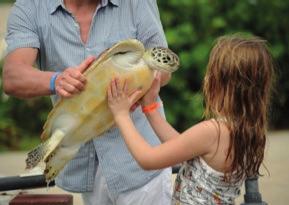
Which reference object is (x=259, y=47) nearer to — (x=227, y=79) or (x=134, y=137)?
(x=227, y=79)

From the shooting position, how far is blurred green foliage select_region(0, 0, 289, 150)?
6871mm

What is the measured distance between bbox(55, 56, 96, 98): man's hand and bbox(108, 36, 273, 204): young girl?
0.10 m

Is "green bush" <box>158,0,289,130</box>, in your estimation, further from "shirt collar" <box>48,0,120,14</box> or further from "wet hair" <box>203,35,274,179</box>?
"wet hair" <box>203,35,274,179</box>

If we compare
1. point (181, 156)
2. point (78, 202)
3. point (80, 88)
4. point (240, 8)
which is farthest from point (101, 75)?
point (240, 8)

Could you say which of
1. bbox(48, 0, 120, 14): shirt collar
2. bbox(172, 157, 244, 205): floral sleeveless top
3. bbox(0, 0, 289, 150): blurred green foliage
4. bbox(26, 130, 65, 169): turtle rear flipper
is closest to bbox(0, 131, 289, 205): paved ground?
bbox(0, 0, 289, 150): blurred green foliage

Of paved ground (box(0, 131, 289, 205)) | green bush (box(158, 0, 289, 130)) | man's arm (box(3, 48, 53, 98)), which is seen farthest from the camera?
green bush (box(158, 0, 289, 130))

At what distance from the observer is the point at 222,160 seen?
2.43 m

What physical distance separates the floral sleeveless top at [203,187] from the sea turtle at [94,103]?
30 centimetres

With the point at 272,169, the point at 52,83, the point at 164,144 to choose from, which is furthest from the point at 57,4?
the point at 272,169

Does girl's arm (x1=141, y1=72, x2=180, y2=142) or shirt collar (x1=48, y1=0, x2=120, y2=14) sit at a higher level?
shirt collar (x1=48, y1=0, x2=120, y2=14)

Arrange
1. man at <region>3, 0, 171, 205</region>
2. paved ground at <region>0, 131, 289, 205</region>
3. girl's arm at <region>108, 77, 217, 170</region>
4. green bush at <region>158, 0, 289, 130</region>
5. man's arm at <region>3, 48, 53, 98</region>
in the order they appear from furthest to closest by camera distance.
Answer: green bush at <region>158, 0, 289, 130</region>, paved ground at <region>0, 131, 289, 205</region>, man at <region>3, 0, 171, 205</region>, man's arm at <region>3, 48, 53, 98</region>, girl's arm at <region>108, 77, 217, 170</region>

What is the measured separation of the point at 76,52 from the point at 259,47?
0.68 meters

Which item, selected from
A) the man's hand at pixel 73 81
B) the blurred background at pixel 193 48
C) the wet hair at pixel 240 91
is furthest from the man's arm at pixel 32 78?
the blurred background at pixel 193 48

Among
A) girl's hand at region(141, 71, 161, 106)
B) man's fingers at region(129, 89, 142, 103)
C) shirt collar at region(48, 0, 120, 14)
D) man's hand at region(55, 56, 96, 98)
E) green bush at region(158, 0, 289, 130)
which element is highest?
shirt collar at region(48, 0, 120, 14)
